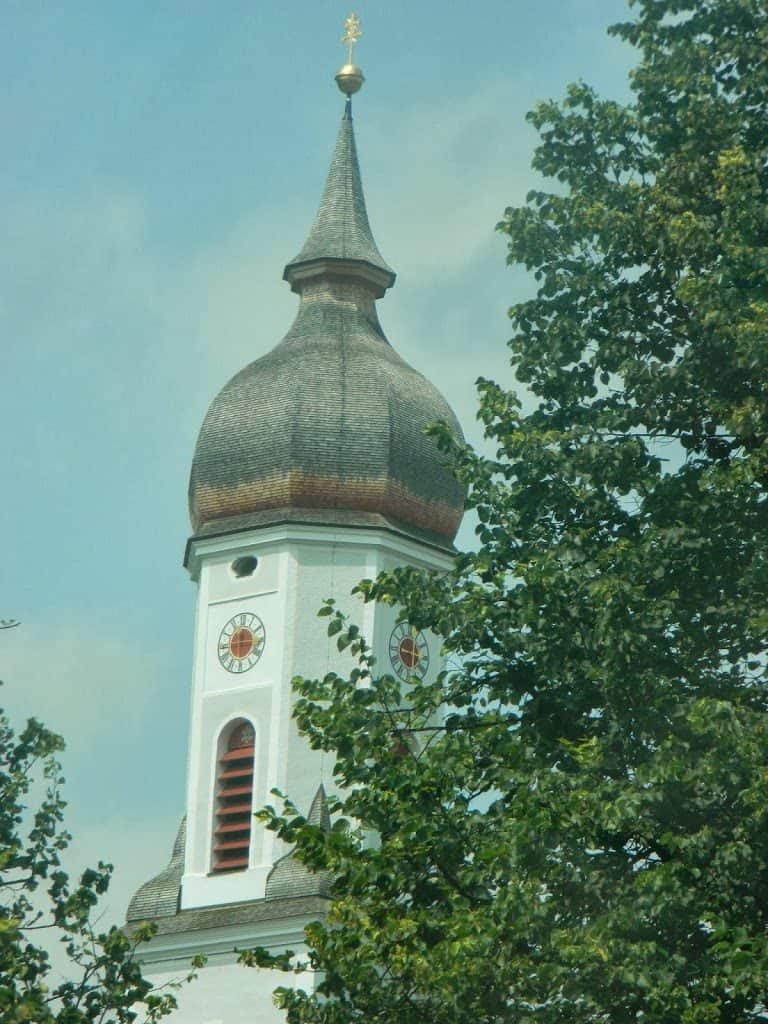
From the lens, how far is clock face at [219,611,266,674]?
39.6 meters

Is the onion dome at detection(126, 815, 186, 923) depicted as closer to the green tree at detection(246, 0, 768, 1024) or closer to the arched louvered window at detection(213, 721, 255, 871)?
the arched louvered window at detection(213, 721, 255, 871)

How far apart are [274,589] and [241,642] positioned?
89 centimetres

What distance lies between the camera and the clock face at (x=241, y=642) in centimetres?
3962

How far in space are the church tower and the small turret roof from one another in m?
1.78

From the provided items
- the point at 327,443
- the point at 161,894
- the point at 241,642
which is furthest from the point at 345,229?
the point at 161,894

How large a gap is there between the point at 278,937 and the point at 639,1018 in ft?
60.8

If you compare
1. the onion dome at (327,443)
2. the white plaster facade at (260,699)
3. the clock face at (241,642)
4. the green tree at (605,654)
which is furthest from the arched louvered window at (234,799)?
the green tree at (605,654)

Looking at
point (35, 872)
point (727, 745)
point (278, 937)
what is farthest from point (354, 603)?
point (727, 745)

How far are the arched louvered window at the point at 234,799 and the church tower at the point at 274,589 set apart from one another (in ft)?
0.06

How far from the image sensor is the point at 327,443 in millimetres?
41125

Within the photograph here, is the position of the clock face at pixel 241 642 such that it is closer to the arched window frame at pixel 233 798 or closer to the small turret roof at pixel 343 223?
the arched window frame at pixel 233 798

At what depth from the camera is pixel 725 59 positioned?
2280 centimetres

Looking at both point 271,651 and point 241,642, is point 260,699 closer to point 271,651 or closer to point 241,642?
point 271,651

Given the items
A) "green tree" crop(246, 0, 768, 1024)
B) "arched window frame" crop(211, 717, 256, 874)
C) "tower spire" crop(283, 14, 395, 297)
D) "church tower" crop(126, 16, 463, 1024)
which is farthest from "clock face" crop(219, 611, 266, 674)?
"green tree" crop(246, 0, 768, 1024)
